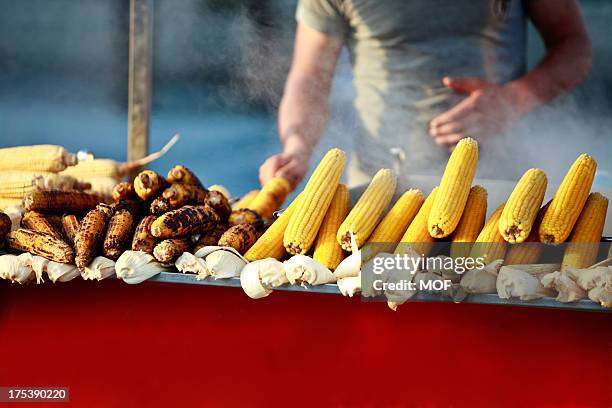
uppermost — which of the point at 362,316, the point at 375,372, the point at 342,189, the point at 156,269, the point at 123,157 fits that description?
the point at 123,157

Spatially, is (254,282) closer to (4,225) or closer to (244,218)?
(244,218)

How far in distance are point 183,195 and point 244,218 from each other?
228 millimetres

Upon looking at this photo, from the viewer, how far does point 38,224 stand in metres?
2.53

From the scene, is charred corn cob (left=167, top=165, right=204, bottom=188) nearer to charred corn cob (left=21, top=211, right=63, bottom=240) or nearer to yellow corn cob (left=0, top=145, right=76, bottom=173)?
charred corn cob (left=21, top=211, right=63, bottom=240)

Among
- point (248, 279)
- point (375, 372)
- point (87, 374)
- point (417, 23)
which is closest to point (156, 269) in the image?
point (248, 279)

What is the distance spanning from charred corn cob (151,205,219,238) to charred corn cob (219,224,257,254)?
8cm

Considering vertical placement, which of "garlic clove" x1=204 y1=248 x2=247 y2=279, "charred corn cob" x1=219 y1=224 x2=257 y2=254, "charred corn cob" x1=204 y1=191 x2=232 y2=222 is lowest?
"garlic clove" x1=204 y1=248 x2=247 y2=279

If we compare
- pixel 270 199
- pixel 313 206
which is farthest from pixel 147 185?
pixel 270 199

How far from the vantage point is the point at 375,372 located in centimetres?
233

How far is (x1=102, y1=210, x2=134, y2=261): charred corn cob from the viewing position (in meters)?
2.34

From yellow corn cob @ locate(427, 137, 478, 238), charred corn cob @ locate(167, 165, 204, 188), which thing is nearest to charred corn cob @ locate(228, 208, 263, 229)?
charred corn cob @ locate(167, 165, 204, 188)

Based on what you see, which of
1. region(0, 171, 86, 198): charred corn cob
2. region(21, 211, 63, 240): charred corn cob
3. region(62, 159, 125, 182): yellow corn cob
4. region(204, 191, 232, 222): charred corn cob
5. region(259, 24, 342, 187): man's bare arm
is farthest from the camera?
region(259, 24, 342, 187): man's bare arm

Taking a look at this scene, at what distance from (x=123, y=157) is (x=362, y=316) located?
243cm

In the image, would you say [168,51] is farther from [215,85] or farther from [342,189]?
[342,189]
